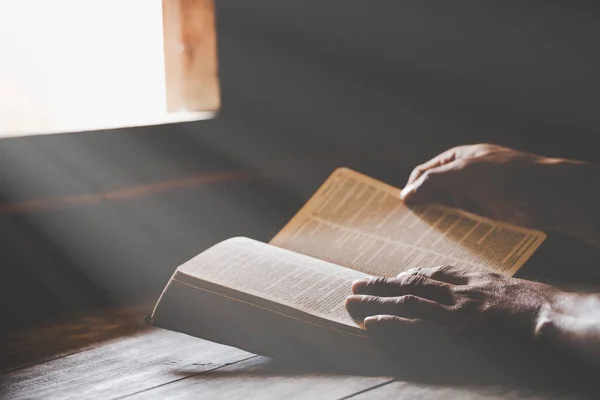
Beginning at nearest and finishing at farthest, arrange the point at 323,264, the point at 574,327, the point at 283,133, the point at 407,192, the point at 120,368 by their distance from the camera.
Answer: the point at 574,327 → the point at 120,368 → the point at 323,264 → the point at 407,192 → the point at 283,133

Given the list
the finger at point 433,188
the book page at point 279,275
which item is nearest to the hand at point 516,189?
the finger at point 433,188

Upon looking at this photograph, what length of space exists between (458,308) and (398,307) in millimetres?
67

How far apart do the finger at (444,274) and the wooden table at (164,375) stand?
0.50 ft

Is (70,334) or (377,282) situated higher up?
(377,282)

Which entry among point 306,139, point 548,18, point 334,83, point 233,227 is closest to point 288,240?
point 233,227

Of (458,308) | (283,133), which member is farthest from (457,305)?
(283,133)

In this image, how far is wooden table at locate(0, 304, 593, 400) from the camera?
82 centimetres

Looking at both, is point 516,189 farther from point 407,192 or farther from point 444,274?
point 444,274

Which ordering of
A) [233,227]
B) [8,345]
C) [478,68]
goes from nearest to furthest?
[8,345], [233,227], [478,68]

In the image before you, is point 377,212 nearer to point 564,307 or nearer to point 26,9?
point 564,307

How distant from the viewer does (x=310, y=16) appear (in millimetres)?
1604

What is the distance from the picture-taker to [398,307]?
2.89ft

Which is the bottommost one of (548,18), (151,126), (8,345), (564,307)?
(8,345)

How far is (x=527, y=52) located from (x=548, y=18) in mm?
95
